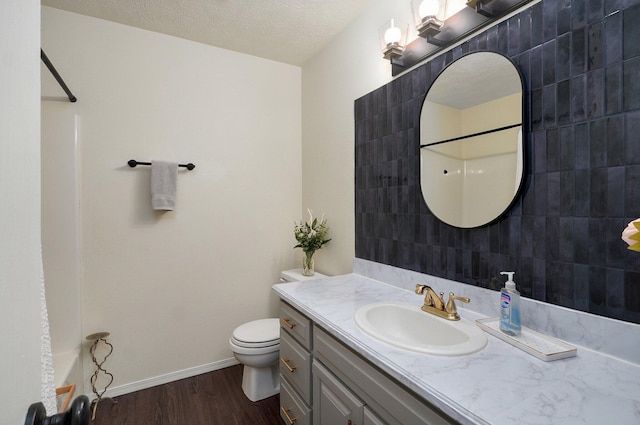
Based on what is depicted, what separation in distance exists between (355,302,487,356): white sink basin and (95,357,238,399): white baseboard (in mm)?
1674

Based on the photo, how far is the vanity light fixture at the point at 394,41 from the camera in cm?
167

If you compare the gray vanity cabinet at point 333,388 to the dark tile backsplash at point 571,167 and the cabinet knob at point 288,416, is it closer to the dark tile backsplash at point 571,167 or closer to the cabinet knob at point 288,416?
the cabinet knob at point 288,416

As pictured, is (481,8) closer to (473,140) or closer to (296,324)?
(473,140)

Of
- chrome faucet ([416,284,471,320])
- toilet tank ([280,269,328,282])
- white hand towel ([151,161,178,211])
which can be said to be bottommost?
toilet tank ([280,269,328,282])

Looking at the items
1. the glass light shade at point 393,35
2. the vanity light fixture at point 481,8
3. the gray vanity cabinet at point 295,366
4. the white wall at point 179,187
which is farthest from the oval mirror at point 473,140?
the white wall at point 179,187

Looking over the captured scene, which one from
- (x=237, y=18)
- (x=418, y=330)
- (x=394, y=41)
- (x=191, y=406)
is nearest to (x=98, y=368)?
(x=191, y=406)

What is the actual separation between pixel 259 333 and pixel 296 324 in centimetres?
66

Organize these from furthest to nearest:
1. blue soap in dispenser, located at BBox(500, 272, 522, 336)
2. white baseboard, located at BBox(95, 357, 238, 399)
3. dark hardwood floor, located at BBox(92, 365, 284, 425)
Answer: white baseboard, located at BBox(95, 357, 238, 399) → dark hardwood floor, located at BBox(92, 365, 284, 425) → blue soap in dispenser, located at BBox(500, 272, 522, 336)

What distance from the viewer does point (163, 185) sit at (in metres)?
2.20

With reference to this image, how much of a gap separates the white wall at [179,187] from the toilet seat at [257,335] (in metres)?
0.45

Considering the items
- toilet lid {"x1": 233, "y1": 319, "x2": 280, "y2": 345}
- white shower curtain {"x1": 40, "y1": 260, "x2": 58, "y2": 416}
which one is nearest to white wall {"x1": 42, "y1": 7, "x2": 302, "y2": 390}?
toilet lid {"x1": 233, "y1": 319, "x2": 280, "y2": 345}

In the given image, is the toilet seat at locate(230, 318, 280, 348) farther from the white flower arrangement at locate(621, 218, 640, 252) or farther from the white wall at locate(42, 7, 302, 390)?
the white flower arrangement at locate(621, 218, 640, 252)

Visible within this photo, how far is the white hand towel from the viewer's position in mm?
2176

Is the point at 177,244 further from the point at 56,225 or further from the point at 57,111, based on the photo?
the point at 57,111
